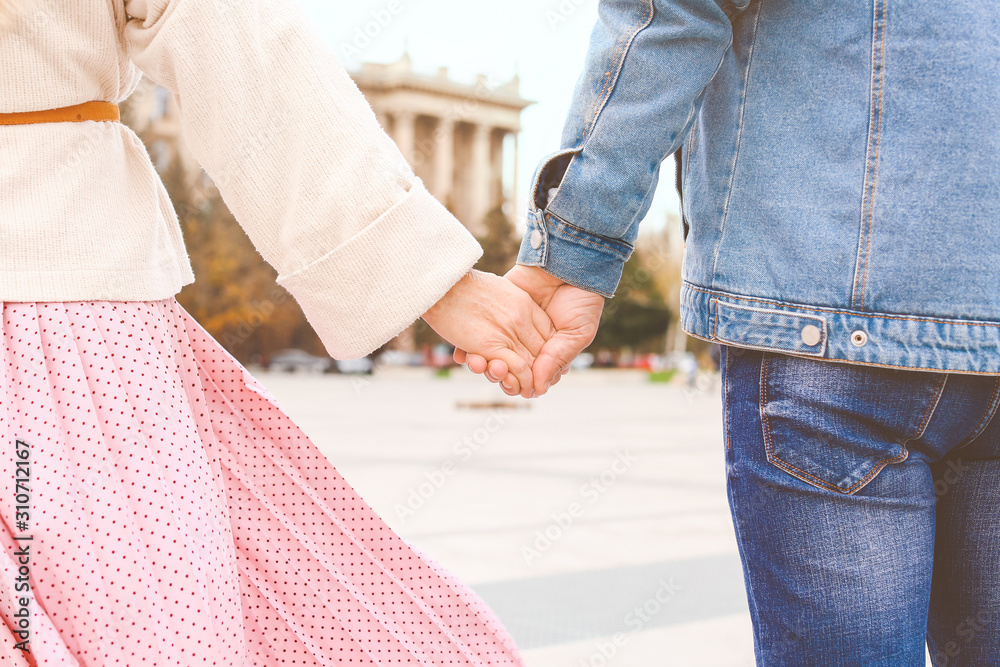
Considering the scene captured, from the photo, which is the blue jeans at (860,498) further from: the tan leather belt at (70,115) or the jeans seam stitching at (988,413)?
the tan leather belt at (70,115)

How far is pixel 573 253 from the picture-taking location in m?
1.28

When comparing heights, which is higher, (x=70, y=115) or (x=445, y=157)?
(x=70, y=115)

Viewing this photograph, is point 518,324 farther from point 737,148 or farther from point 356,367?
point 356,367

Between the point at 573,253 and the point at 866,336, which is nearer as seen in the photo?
the point at 866,336

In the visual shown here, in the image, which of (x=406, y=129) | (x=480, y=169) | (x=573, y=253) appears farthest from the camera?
(x=480, y=169)

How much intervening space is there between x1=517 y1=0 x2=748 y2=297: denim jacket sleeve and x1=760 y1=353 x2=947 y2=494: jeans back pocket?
1.14 ft

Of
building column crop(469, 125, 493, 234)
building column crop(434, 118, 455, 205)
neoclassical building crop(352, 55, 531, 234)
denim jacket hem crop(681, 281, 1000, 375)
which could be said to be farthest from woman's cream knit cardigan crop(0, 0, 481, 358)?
building column crop(469, 125, 493, 234)

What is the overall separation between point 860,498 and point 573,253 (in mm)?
503

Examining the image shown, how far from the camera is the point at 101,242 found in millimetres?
961


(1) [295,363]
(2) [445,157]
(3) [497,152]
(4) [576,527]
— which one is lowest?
(1) [295,363]

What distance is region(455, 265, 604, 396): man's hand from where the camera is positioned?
1.33 meters

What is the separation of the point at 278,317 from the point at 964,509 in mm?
34291

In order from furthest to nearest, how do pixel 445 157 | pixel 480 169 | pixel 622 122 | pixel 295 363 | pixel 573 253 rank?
pixel 445 157 < pixel 480 169 < pixel 295 363 < pixel 573 253 < pixel 622 122

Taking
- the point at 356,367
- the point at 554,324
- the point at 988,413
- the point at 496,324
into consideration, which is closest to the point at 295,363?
the point at 356,367
